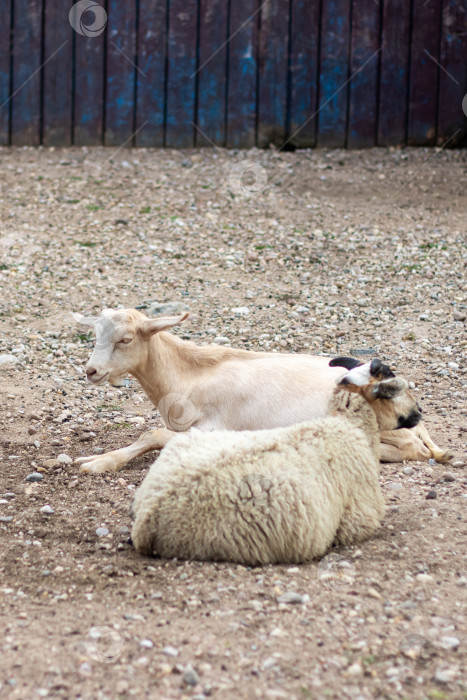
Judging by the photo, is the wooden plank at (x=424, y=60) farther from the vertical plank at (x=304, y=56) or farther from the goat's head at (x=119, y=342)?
the goat's head at (x=119, y=342)

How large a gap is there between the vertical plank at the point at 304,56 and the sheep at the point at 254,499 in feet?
24.7

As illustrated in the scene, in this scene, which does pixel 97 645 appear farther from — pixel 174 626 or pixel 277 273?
pixel 277 273

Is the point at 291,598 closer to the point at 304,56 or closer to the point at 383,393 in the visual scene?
the point at 383,393

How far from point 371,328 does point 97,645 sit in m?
5.19

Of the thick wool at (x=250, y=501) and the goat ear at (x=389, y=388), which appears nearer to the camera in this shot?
the thick wool at (x=250, y=501)

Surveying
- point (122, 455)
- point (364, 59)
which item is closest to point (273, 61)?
point (364, 59)

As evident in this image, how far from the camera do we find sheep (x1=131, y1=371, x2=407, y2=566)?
407 cm

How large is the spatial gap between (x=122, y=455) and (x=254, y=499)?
1.71 m

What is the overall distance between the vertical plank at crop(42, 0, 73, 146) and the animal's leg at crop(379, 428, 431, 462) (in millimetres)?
7506

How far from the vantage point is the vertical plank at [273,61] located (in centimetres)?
1095

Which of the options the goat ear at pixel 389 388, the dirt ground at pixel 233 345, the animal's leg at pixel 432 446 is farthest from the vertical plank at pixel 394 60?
the goat ear at pixel 389 388

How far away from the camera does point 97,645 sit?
10.9 ft
